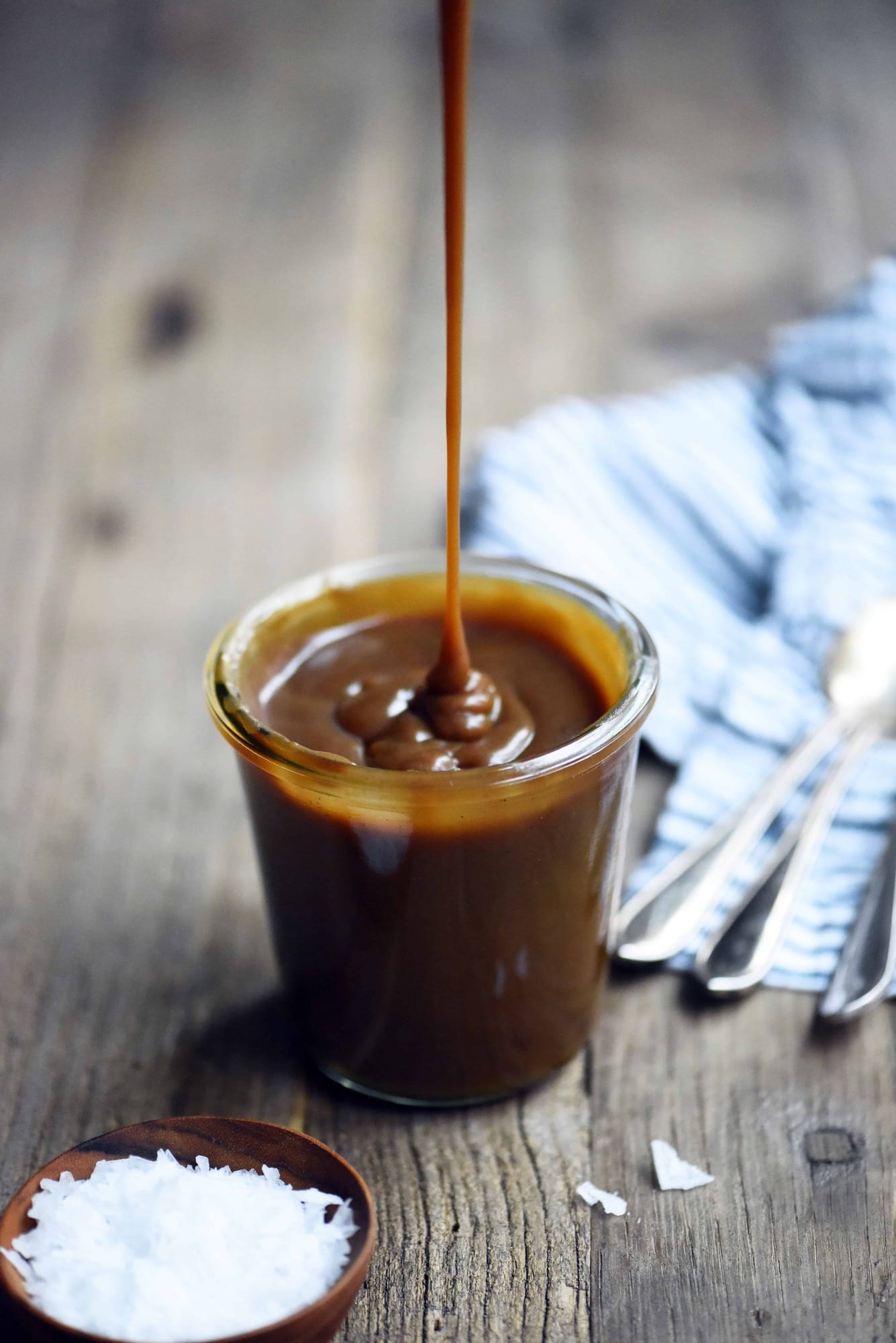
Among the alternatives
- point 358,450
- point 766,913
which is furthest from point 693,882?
point 358,450

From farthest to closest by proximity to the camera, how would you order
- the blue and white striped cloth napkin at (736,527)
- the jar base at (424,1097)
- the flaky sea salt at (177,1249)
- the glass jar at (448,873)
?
the blue and white striped cloth napkin at (736,527) < the jar base at (424,1097) < the glass jar at (448,873) < the flaky sea salt at (177,1249)

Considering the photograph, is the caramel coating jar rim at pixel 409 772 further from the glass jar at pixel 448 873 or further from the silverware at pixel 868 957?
the silverware at pixel 868 957

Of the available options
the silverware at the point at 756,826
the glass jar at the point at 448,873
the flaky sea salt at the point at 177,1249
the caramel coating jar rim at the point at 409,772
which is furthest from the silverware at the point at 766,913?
the flaky sea salt at the point at 177,1249

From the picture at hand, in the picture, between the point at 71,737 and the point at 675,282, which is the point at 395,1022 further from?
the point at 675,282

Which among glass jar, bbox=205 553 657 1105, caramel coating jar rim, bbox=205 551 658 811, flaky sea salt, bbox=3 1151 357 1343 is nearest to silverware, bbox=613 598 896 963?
glass jar, bbox=205 553 657 1105

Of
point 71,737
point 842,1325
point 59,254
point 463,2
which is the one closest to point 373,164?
point 59,254

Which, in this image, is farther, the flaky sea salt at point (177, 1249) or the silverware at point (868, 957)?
the silverware at point (868, 957)

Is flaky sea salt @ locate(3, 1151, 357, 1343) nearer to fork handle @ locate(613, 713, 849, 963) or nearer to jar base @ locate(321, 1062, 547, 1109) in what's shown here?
jar base @ locate(321, 1062, 547, 1109)
